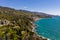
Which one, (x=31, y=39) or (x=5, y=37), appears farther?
(x=31, y=39)

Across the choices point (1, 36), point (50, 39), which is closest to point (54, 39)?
point (50, 39)

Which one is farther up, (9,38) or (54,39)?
(9,38)

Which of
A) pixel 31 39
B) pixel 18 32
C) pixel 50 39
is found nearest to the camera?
pixel 31 39

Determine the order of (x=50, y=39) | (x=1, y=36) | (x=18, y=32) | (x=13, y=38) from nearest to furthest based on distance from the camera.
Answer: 1. (x=1, y=36)
2. (x=13, y=38)
3. (x=18, y=32)
4. (x=50, y=39)

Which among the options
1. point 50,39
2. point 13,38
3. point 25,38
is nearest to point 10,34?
point 13,38

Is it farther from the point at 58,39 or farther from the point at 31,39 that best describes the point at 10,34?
the point at 58,39

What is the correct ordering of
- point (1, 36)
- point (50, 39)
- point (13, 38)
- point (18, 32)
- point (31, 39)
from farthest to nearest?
point (50, 39) → point (18, 32) → point (31, 39) → point (13, 38) → point (1, 36)

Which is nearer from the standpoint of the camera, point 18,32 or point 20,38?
point 20,38

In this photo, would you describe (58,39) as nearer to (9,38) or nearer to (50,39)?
(50,39)

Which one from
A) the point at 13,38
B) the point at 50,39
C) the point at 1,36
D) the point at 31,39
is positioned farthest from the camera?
the point at 50,39
